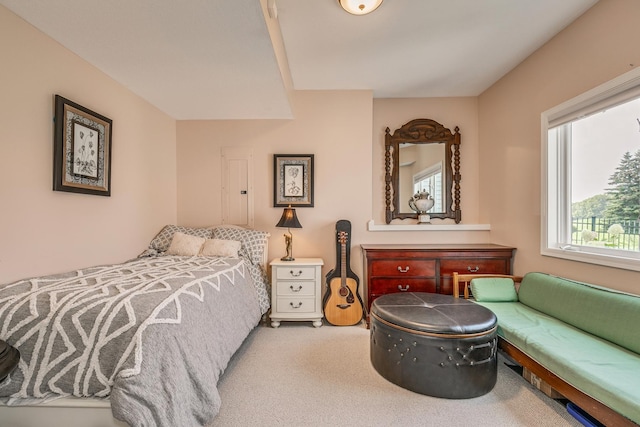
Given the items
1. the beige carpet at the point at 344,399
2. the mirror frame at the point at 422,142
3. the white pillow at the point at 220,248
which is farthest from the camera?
the mirror frame at the point at 422,142

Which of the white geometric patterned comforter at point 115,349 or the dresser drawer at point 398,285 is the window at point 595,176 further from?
the white geometric patterned comforter at point 115,349

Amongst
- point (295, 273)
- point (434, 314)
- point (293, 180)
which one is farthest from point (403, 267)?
point (293, 180)

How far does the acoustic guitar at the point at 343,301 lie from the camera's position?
9.77 ft

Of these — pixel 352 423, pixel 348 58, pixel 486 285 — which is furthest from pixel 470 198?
pixel 352 423

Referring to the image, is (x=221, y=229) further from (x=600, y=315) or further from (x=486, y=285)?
(x=600, y=315)

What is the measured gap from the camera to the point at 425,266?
2.86 m

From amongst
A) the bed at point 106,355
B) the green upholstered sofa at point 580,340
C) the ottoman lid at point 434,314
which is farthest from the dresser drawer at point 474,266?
the bed at point 106,355

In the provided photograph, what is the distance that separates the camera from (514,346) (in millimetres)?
1877

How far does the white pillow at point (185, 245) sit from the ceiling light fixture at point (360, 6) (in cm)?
240

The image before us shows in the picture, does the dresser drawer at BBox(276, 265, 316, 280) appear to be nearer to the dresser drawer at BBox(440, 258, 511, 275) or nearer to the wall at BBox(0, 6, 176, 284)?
the dresser drawer at BBox(440, 258, 511, 275)

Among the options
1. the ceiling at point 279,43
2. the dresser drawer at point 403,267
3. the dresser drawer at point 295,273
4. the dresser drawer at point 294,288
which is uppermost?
the ceiling at point 279,43

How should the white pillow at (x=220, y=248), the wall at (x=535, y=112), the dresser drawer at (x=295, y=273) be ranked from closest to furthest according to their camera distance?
the wall at (x=535, y=112) → the white pillow at (x=220, y=248) → the dresser drawer at (x=295, y=273)

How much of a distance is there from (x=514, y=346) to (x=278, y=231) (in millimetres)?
2401

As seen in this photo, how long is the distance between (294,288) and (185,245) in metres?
1.17
